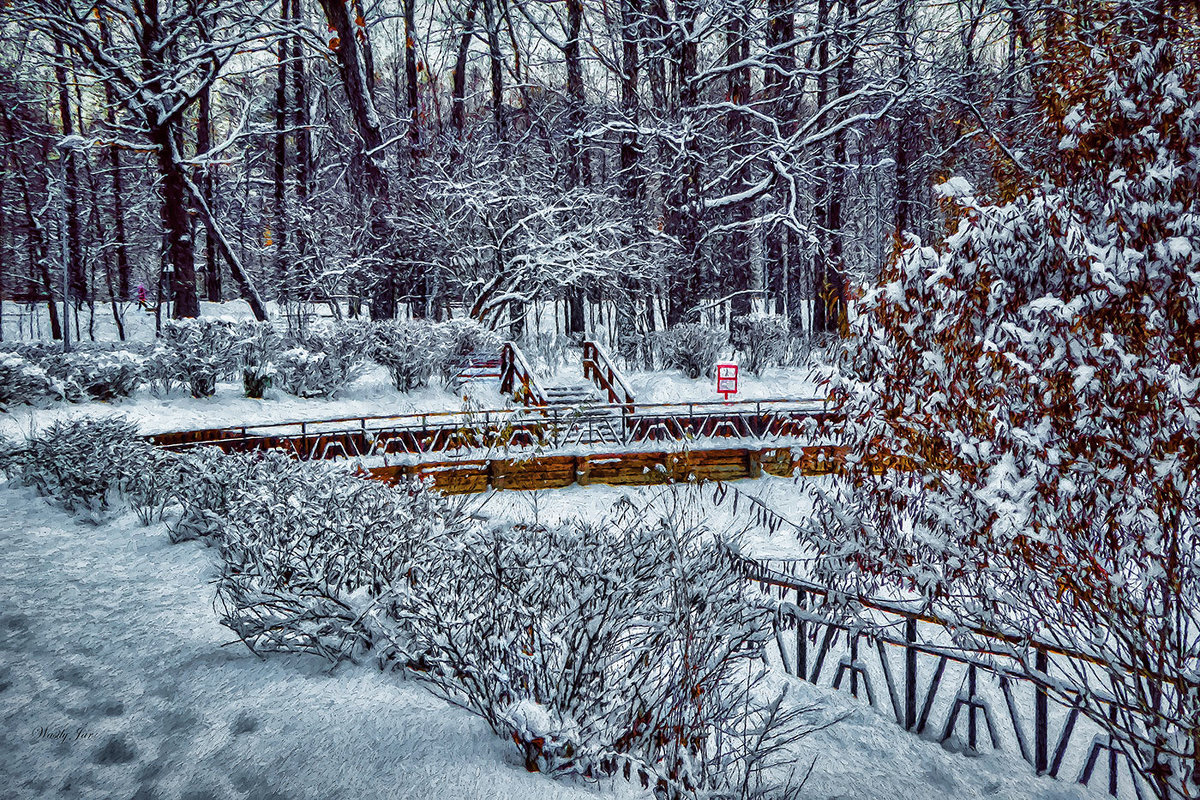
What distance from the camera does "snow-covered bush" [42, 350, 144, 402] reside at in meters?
11.2

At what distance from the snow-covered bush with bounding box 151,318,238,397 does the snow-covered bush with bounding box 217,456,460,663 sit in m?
8.06

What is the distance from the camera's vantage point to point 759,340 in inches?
650

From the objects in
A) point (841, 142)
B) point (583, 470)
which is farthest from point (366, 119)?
point (841, 142)

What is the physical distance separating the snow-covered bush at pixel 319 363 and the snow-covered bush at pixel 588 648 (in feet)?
32.4

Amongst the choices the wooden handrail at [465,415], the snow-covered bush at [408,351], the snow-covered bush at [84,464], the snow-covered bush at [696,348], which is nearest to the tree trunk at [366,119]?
the snow-covered bush at [408,351]

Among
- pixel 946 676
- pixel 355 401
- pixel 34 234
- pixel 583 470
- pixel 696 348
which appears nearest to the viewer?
pixel 946 676

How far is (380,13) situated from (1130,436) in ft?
74.8

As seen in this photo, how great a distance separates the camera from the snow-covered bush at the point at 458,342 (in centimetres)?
1431

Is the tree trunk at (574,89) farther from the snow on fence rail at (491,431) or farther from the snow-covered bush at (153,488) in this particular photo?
the snow-covered bush at (153,488)

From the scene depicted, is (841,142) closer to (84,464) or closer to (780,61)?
(780,61)

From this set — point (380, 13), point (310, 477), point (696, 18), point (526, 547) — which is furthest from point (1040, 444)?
point (380, 13)

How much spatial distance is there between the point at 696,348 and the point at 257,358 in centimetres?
888

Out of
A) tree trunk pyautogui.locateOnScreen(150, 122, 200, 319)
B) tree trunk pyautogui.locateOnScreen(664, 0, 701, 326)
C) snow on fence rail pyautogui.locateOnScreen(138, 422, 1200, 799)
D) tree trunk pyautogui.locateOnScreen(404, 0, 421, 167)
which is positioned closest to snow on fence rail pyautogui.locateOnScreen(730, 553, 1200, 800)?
snow on fence rail pyautogui.locateOnScreen(138, 422, 1200, 799)

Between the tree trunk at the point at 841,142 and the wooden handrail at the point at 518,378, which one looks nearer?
the wooden handrail at the point at 518,378
